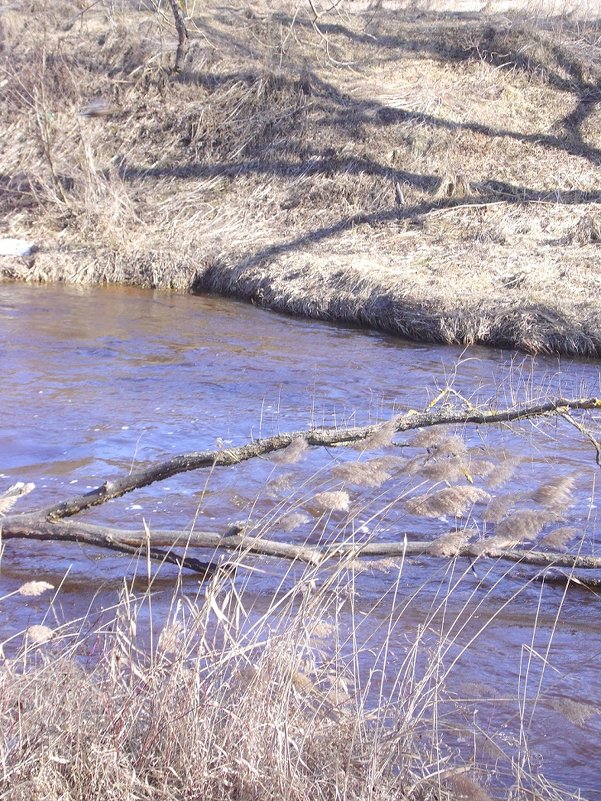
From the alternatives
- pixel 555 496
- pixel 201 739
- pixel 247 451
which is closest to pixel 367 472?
pixel 555 496

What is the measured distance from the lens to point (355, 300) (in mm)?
13625

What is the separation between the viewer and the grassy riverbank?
14.1 m

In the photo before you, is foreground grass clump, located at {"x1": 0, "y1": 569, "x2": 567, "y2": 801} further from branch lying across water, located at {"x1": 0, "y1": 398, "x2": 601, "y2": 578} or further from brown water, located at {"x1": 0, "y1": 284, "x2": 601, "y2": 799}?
branch lying across water, located at {"x1": 0, "y1": 398, "x2": 601, "y2": 578}

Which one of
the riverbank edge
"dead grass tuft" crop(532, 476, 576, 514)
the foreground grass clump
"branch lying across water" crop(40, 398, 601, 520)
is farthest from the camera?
the riverbank edge

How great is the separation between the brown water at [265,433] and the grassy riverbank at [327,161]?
85 cm

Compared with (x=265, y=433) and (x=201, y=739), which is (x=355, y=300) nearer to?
(x=265, y=433)

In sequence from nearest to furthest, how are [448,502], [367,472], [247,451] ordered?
[448,502], [367,472], [247,451]

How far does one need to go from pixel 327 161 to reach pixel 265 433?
38.9 feet

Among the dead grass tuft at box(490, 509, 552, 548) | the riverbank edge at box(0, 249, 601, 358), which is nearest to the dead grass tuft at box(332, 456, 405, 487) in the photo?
the dead grass tuft at box(490, 509, 552, 548)

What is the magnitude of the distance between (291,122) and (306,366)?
1029cm

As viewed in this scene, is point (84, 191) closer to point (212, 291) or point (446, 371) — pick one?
point (212, 291)

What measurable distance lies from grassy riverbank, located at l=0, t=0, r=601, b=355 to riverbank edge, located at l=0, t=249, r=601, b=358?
3 cm

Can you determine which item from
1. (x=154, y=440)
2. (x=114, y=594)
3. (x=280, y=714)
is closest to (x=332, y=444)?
(x=114, y=594)

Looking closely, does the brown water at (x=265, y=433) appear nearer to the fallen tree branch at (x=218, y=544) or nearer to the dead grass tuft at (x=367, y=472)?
the fallen tree branch at (x=218, y=544)
